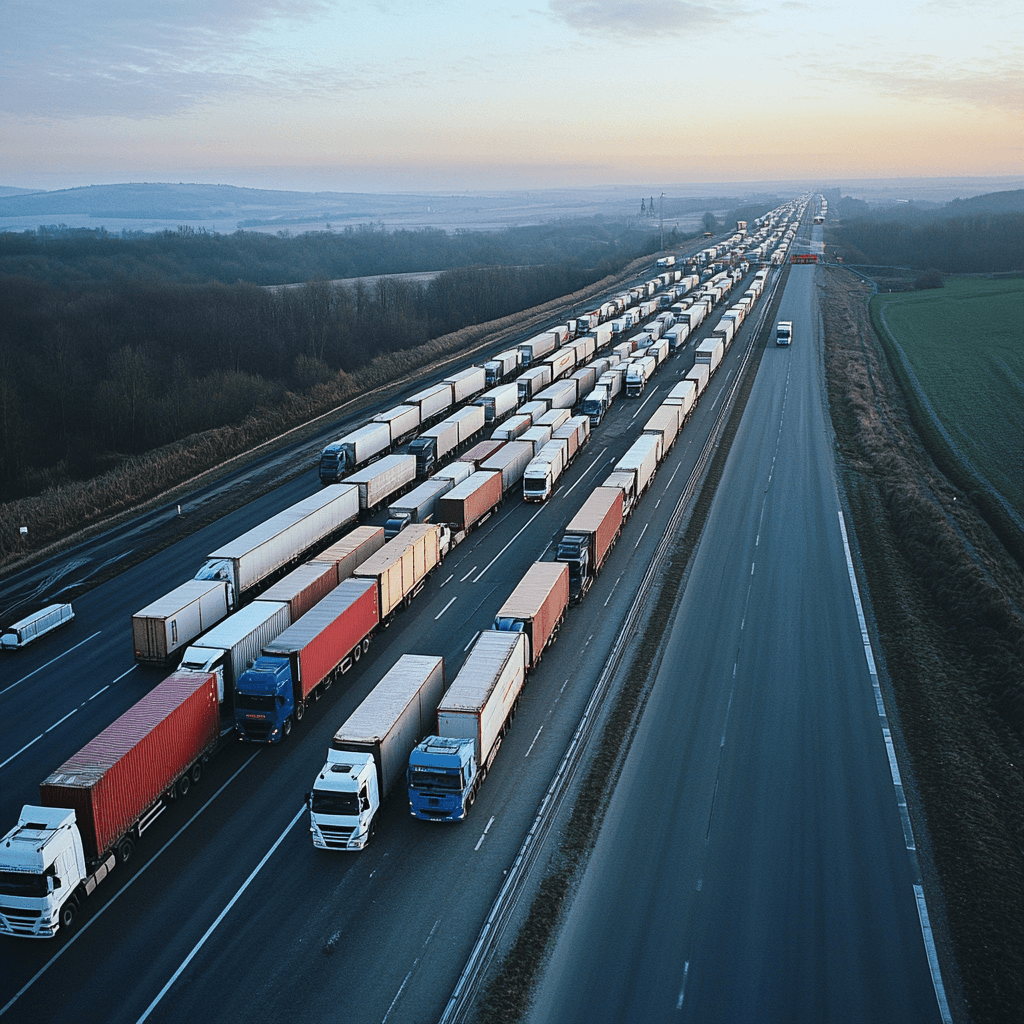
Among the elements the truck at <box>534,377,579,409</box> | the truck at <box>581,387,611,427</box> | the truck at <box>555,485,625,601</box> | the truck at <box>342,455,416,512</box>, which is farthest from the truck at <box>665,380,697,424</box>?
the truck at <box>555,485,625,601</box>

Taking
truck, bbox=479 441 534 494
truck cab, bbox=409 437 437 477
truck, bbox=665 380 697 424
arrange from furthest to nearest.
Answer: truck, bbox=665 380 697 424
truck cab, bbox=409 437 437 477
truck, bbox=479 441 534 494

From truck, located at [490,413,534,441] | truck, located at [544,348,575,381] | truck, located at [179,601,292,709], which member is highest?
truck, located at [544,348,575,381]

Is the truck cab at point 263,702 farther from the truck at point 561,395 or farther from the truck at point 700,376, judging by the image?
the truck at point 700,376

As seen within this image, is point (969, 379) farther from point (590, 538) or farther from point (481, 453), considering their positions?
point (590, 538)

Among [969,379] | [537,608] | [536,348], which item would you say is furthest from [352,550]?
[969,379]

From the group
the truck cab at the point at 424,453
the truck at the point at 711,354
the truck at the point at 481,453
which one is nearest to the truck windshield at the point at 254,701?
the truck at the point at 481,453

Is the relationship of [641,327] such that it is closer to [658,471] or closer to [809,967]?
[658,471]

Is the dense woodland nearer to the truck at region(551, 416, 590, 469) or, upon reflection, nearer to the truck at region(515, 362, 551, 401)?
the truck at region(515, 362, 551, 401)
